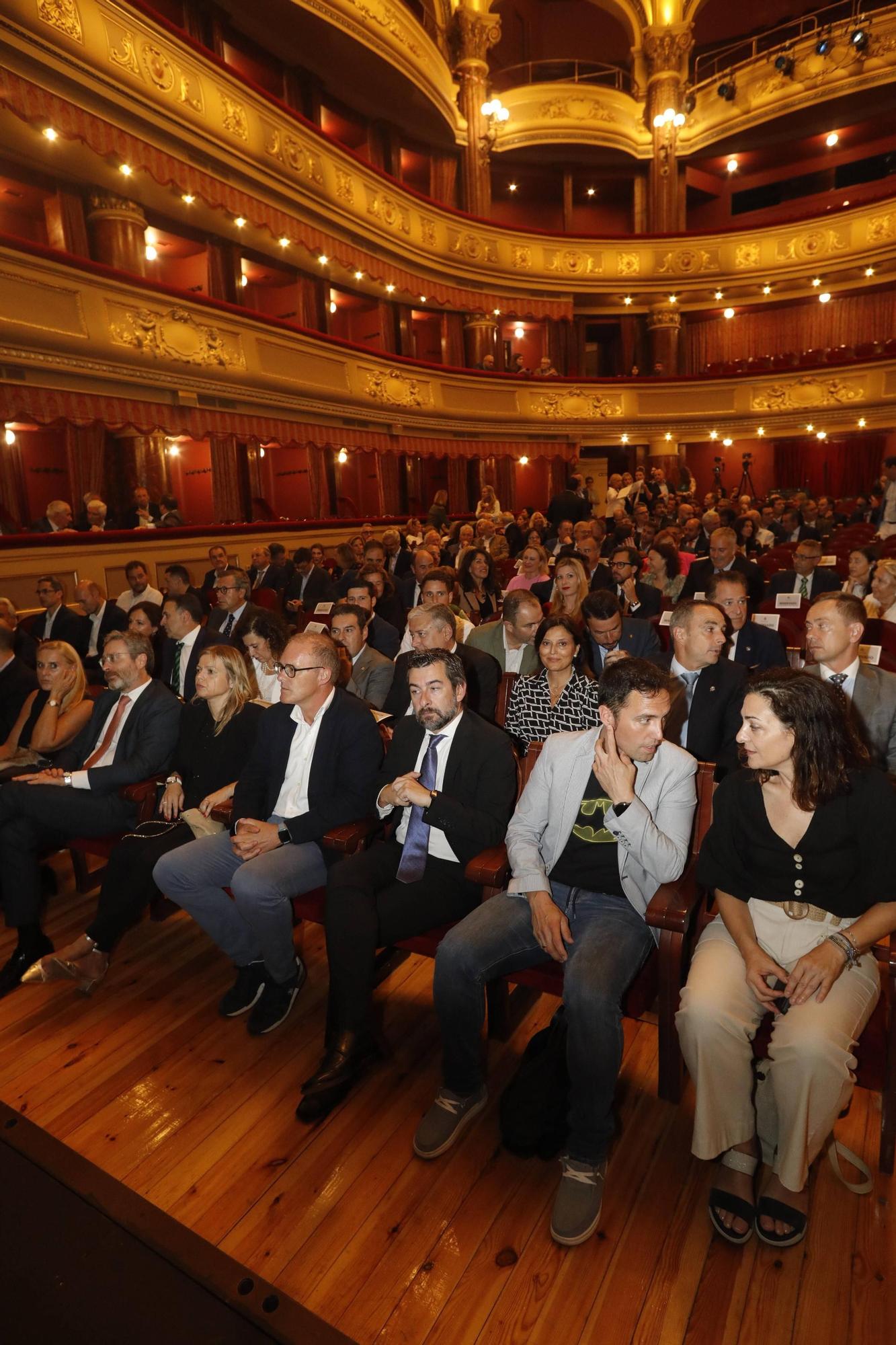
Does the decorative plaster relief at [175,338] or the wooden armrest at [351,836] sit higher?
the decorative plaster relief at [175,338]

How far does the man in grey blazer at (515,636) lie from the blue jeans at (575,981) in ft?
5.98

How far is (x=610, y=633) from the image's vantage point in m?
3.87

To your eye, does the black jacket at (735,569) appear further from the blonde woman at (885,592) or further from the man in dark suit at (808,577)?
the blonde woman at (885,592)

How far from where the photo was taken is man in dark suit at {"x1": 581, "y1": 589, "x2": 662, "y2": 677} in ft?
12.5

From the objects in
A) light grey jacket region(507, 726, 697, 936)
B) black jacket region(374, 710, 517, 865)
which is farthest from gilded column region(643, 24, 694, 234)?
light grey jacket region(507, 726, 697, 936)

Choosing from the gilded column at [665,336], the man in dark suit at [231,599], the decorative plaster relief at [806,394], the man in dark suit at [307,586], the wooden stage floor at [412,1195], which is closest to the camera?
the wooden stage floor at [412,1195]

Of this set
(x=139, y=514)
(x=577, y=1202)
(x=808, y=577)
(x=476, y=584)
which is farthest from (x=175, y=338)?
(x=577, y=1202)

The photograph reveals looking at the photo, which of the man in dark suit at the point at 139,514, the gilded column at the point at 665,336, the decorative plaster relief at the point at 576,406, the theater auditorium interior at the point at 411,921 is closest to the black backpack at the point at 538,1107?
the theater auditorium interior at the point at 411,921

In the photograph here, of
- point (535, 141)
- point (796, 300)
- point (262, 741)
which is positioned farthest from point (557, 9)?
point (262, 741)

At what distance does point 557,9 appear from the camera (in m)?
18.0

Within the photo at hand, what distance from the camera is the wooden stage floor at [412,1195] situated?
1.59 metres

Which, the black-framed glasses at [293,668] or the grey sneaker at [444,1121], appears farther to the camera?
the black-framed glasses at [293,668]

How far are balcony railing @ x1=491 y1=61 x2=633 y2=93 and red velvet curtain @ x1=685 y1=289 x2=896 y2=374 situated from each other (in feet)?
18.8

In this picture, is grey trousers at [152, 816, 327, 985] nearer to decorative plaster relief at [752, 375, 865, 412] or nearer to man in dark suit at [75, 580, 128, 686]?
man in dark suit at [75, 580, 128, 686]
